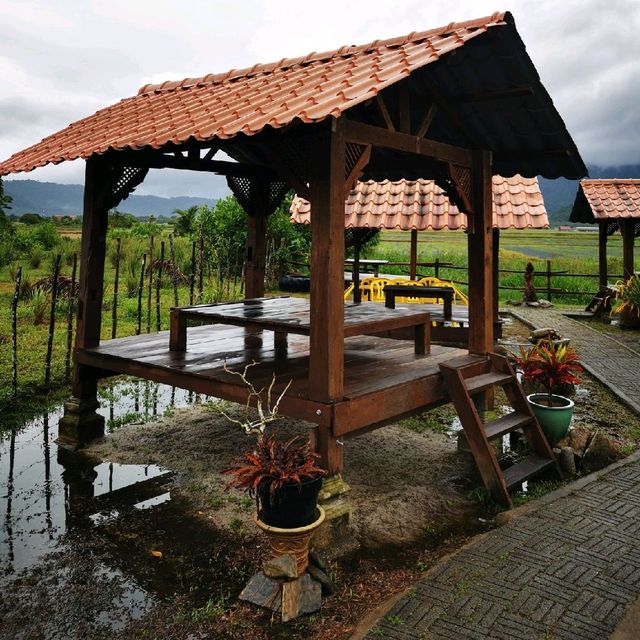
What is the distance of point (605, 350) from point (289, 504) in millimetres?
9718

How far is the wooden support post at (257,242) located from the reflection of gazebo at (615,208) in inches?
383

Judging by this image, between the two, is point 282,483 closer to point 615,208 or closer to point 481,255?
point 481,255

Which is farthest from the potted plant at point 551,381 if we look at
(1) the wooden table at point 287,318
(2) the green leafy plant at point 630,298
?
(2) the green leafy plant at point 630,298

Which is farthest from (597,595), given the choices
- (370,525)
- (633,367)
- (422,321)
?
(633,367)

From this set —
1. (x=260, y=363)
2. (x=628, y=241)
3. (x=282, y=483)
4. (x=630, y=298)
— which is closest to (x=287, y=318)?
(x=260, y=363)

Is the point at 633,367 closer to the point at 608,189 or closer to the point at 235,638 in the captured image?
the point at 608,189

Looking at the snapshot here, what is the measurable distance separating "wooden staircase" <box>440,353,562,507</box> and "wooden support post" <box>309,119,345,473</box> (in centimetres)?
129

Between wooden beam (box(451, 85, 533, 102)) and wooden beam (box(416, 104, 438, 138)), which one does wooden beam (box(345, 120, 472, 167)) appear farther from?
wooden beam (box(451, 85, 533, 102))

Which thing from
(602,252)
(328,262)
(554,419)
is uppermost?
(602,252)

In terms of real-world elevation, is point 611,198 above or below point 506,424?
above

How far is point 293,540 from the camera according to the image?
3.67m

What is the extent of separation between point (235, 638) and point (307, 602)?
0.48 m

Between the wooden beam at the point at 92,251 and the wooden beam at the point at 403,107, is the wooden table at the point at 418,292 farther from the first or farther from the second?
the wooden beam at the point at 92,251

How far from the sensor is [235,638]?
3342 millimetres
